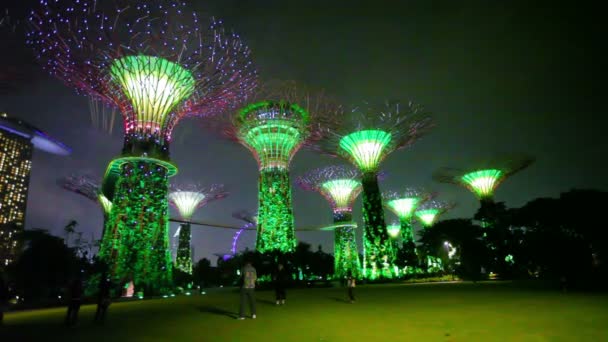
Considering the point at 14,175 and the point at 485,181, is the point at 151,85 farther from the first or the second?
the point at 14,175

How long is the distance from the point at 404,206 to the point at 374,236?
1084 inches

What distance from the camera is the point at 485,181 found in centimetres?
4884

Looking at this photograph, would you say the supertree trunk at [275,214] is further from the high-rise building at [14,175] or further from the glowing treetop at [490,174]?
the high-rise building at [14,175]

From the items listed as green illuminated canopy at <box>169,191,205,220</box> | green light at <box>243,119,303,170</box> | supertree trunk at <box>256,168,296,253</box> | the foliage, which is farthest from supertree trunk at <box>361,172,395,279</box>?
green illuminated canopy at <box>169,191,205,220</box>

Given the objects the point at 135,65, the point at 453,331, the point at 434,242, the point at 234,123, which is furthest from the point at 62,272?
the point at 434,242

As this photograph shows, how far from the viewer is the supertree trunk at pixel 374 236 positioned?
116 feet

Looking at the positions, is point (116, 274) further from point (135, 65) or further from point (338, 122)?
point (338, 122)

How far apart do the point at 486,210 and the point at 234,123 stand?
29842 mm

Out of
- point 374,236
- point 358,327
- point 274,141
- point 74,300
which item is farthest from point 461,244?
point 74,300

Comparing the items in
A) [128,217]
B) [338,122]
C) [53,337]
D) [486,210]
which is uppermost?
[338,122]

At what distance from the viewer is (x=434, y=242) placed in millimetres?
46875

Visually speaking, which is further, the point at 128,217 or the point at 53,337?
the point at 128,217

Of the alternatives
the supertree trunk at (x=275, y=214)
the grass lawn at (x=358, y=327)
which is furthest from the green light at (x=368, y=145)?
the grass lawn at (x=358, y=327)

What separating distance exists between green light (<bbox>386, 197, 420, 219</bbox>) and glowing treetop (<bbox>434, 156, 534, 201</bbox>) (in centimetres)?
1157
